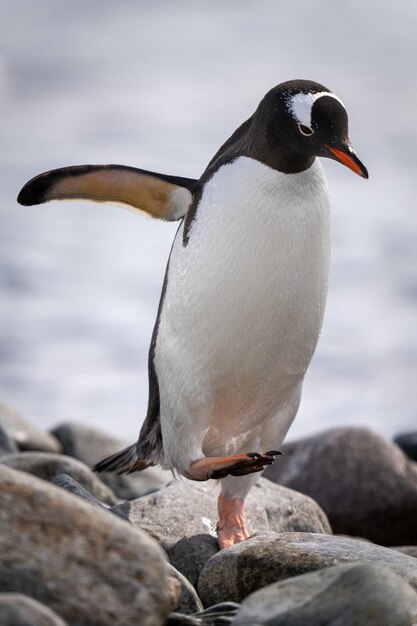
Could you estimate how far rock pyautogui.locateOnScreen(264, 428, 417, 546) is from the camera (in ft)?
27.2

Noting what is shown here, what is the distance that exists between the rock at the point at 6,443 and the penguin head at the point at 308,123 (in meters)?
4.37

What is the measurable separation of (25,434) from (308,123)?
517 cm

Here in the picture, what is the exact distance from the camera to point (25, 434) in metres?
9.40

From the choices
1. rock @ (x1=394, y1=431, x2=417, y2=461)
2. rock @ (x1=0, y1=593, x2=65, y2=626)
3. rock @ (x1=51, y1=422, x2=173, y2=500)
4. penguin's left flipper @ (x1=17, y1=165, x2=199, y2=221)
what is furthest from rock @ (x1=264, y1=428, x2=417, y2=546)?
rock @ (x1=0, y1=593, x2=65, y2=626)

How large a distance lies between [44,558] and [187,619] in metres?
0.60

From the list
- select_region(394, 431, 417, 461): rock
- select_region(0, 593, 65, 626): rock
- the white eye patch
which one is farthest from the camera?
select_region(394, 431, 417, 461): rock

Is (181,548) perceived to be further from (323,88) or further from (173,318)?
(323,88)

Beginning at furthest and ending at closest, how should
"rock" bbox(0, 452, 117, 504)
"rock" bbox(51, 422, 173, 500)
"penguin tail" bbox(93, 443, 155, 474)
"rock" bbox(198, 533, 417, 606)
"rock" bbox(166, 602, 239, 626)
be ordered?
"rock" bbox(51, 422, 173, 500) → "rock" bbox(0, 452, 117, 504) → "penguin tail" bbox(93, 443, 155, 474) → "rock" bbox(198, 533, 417, 606) → "rock" bbox(166, 602, 239, 626)

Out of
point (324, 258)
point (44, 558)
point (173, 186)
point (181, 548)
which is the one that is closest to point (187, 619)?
point (44, 558)

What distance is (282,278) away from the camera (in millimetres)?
5234

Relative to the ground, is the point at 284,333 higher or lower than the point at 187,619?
higher

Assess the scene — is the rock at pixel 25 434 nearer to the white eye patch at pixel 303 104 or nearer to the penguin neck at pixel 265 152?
the penguin neck at pixel 265 152

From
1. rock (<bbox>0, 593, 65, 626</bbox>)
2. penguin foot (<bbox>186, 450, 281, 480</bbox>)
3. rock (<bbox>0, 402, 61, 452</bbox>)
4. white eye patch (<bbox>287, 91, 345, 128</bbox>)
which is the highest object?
white eye patch (<bbox>287, 91, 345, 128</bbox>)

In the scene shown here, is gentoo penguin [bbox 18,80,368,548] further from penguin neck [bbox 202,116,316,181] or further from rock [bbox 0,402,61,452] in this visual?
rock [bbox 0,402,61,452]
